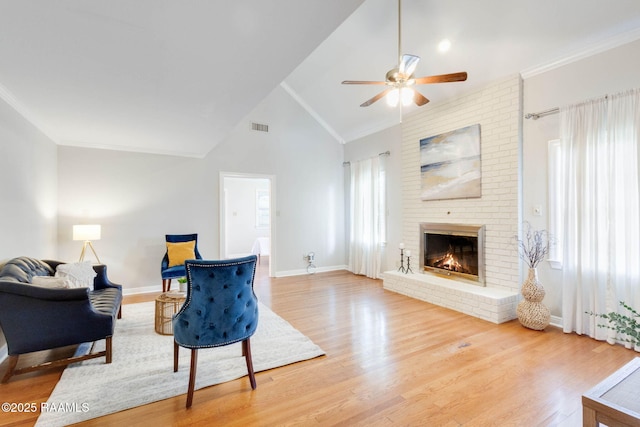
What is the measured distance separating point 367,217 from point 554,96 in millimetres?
3539

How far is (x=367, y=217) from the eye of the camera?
6.09 metres

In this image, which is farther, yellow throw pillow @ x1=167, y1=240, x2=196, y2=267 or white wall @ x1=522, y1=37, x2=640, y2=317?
yellow throw pillow @ x1=167, y1=240, x2=196, y2=267

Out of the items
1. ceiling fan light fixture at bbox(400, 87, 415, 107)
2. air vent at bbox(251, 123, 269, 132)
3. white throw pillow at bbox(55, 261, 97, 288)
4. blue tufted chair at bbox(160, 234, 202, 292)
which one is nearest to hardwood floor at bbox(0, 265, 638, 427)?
white throw pillow at bbox(55, 261, 97, 288)

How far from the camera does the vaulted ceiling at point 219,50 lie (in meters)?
1.61

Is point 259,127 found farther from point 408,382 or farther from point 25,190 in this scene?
point 408,382

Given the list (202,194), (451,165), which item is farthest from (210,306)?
(451,165)

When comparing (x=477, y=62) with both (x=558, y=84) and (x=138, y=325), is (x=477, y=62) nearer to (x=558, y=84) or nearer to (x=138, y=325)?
(x=558, y=84)

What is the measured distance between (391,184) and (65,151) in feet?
17.9

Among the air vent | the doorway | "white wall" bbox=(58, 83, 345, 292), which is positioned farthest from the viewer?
the doorway

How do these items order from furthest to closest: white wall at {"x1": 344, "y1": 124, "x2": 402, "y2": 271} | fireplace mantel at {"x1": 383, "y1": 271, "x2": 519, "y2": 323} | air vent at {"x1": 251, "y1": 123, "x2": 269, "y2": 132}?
air vent at {"x1": 251, "y1": 123, "x2": 269, "y2": 132} < white wall at {"x1": 344, "y1": 124, "x2": 402, "y2": 271} < fireplace mantel at {"x1": 383, "y1": 271, "x2": 519, "y2": 323}

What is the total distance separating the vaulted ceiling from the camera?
1.61m

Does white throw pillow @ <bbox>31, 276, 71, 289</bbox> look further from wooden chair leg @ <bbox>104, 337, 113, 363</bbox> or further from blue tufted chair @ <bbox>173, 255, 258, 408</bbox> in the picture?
blue tufted chair @ <bbox>173, 255, 258, 408</bbox>

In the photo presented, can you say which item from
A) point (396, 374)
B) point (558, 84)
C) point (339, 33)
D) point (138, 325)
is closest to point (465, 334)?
point (396, 374)

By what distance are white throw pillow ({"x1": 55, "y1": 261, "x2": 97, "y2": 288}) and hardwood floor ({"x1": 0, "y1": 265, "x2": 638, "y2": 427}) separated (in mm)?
958
